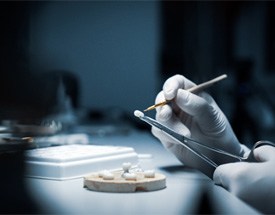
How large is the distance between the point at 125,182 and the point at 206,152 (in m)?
0.35

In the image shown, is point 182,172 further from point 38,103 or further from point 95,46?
point 95,46

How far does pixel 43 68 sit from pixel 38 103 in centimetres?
10

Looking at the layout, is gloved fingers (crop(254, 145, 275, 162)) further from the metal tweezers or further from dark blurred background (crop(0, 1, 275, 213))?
dark blurred background (crop(0, 1, 275, 213))

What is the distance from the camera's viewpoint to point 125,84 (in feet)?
10.3

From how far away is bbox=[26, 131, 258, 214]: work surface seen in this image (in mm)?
684

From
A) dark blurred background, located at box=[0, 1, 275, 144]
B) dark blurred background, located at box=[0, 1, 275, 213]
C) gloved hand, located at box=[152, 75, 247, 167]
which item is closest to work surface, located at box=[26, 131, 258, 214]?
gloved hand, located at box=[152, 75, 247, 167]

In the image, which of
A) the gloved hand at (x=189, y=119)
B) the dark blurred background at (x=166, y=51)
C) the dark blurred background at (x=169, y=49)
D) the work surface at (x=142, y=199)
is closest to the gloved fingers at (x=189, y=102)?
the gloved hand at (x=189, y=119)

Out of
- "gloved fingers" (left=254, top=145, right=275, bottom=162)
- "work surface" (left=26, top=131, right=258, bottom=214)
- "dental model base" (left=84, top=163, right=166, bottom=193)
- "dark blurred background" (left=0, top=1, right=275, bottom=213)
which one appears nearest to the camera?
"work surface" (left=26, top=131, right=258, bottom=214)

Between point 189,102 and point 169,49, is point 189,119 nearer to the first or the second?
point 189,102

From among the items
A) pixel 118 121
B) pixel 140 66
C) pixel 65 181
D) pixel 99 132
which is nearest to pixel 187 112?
pixel 65 181

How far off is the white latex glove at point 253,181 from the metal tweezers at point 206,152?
3.5 inches

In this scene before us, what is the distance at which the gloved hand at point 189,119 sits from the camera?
44.7 inches

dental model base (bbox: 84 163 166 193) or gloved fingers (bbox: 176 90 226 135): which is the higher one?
gloved fingers (bbox: 176 90 226 135)

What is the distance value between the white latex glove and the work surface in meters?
0.02
